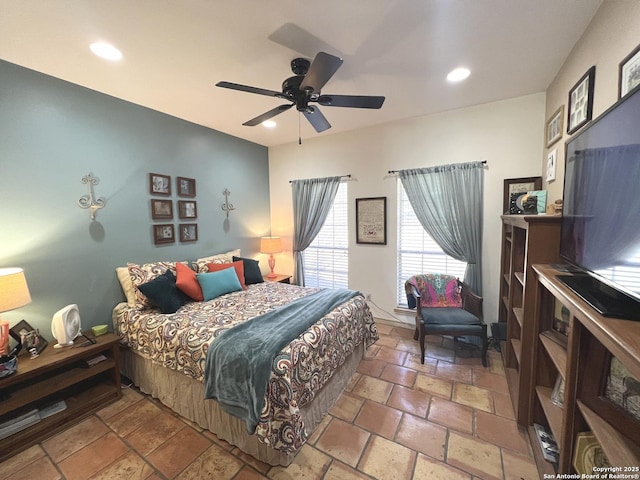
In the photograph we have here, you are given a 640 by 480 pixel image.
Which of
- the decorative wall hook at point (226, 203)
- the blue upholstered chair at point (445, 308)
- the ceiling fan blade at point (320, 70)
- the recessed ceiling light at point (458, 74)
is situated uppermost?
the recessed ceiling light at point (458, 74)

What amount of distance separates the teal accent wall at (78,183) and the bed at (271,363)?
317mm

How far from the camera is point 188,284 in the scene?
2.63 m

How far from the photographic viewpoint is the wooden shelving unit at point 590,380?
73cm

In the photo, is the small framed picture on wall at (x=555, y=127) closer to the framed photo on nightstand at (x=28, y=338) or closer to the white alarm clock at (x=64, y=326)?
the white alarm clock at (x=64, y=326)

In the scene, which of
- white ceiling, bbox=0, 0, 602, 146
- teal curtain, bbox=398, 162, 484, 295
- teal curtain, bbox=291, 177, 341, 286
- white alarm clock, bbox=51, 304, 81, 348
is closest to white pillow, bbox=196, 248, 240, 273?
teal curtain, bbox=291, 177, 341, 286

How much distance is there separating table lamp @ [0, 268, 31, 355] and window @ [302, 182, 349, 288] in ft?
10.1

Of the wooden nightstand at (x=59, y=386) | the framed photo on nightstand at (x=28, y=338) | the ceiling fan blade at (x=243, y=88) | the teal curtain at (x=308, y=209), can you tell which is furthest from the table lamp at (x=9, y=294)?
the teal curtain at (x=308, y=209)

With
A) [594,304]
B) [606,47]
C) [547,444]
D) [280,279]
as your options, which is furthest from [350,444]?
[606,47]

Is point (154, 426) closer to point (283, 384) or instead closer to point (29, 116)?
point (283, 384)

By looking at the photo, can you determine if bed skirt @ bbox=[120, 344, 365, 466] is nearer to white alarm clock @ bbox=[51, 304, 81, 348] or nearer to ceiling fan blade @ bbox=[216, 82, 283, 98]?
white alarm clock @ bbox=[51, 304, 81, 348]

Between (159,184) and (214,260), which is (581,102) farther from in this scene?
(159,184)

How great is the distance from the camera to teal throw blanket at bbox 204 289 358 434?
4.88 feet

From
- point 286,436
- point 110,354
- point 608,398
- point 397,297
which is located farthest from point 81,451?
point 397,297

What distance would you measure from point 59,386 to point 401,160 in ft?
13.0
